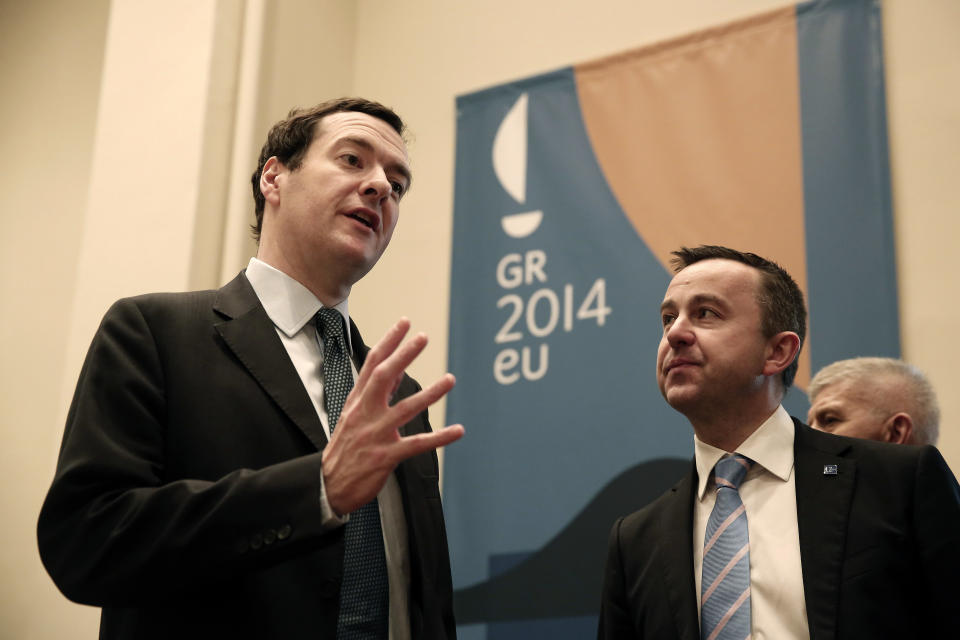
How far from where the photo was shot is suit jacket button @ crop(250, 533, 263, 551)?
164 centimetres

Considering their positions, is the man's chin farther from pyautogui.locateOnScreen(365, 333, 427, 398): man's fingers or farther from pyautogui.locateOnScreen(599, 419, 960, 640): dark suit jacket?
pyautogui.locateOnScreen(365, 333, 427, 398): man's fingers

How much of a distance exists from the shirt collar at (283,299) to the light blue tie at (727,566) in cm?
96

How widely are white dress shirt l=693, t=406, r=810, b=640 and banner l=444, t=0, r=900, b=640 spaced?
4.16 ft

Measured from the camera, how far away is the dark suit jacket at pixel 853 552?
2176 millimetres

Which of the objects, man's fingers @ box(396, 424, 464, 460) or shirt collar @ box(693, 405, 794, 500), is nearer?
man's fingers @ box(396, 424, 464, 460)

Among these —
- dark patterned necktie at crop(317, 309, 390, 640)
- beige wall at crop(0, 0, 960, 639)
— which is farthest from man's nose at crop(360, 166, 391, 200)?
beige wall at crop(0, 0, 960, 639)

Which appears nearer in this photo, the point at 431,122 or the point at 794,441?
the point at 794,441

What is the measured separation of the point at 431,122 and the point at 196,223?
134 cm

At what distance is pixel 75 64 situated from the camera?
18.0 feet

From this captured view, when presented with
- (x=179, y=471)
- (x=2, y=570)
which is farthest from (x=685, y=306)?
(x=2, y=570)

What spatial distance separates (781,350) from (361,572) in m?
1.34

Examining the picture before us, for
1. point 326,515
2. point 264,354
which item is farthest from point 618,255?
point 326,515

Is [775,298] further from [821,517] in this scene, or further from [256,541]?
[256,541]

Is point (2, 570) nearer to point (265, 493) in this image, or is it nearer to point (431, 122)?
point (431, 122)
